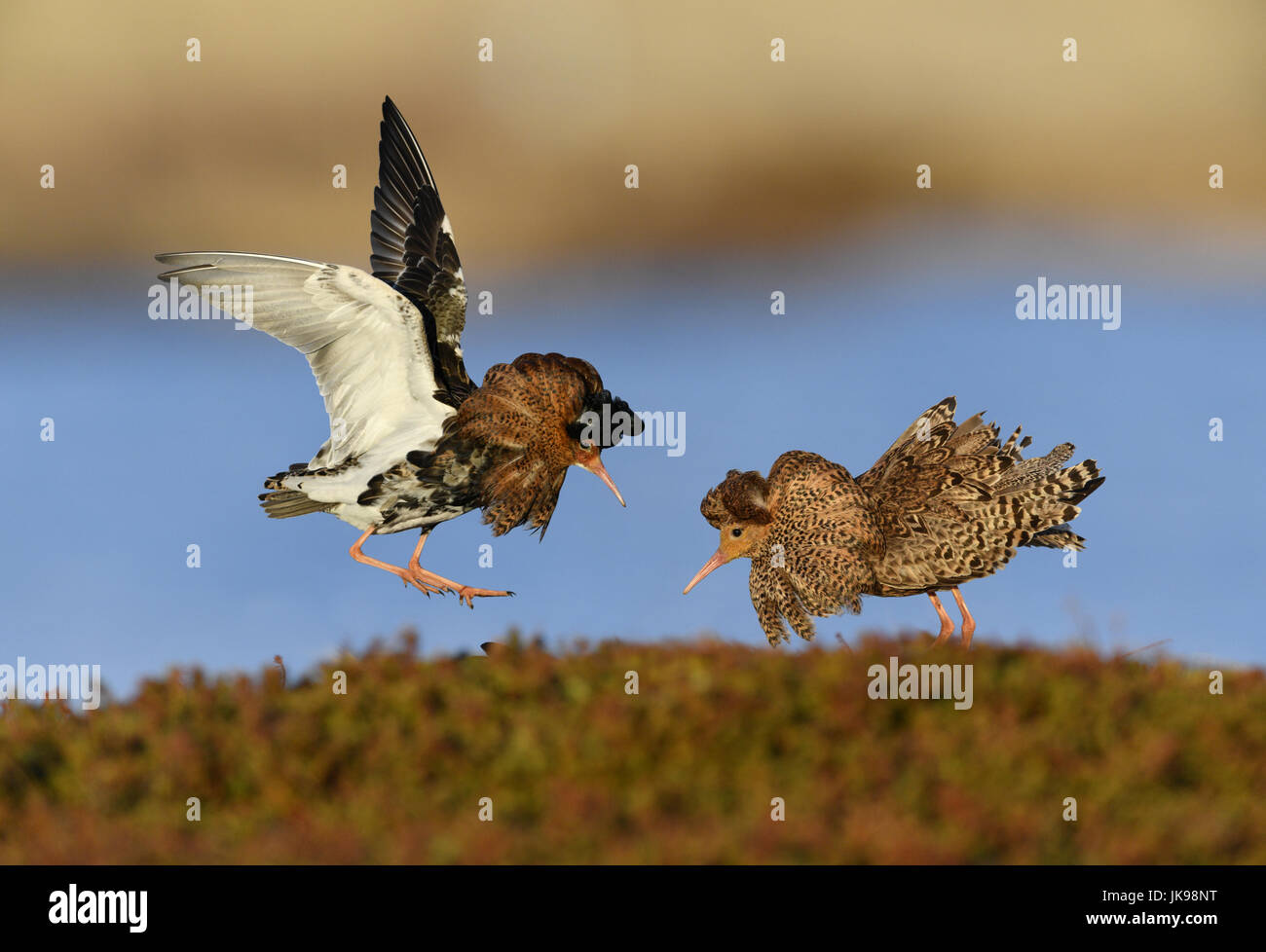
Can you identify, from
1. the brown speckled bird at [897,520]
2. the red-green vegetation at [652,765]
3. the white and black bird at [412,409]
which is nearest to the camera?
the red-green vegetation at [652,765]

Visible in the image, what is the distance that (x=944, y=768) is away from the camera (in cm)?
759

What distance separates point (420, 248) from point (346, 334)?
197cm

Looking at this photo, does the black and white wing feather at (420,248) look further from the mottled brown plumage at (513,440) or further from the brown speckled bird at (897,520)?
the brown speckled bird at (897,520)

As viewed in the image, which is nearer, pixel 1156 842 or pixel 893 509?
pixel 1156 842

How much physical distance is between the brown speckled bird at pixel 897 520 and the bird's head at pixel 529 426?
1281 millimetres

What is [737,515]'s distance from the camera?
11742 mm

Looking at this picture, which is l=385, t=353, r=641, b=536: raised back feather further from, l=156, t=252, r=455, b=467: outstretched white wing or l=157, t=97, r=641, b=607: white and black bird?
l=156, t=252, r=455, b=467: outstretched white wing

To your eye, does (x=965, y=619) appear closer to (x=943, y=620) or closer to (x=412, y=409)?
(x=943, y=620)

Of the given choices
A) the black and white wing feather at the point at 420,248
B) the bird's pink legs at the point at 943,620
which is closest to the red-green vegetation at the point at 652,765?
the bird's pink legs at the point at 943,620

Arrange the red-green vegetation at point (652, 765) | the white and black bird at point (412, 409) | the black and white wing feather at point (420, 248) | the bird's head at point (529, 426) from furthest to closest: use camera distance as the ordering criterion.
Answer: the black and white wing feather at point (420, 248) < the bird's head at point (529, 426) < the white and black bird at point (412, 409) < the red-green vegetation at point (652, 765)

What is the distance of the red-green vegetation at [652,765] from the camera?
679cm
